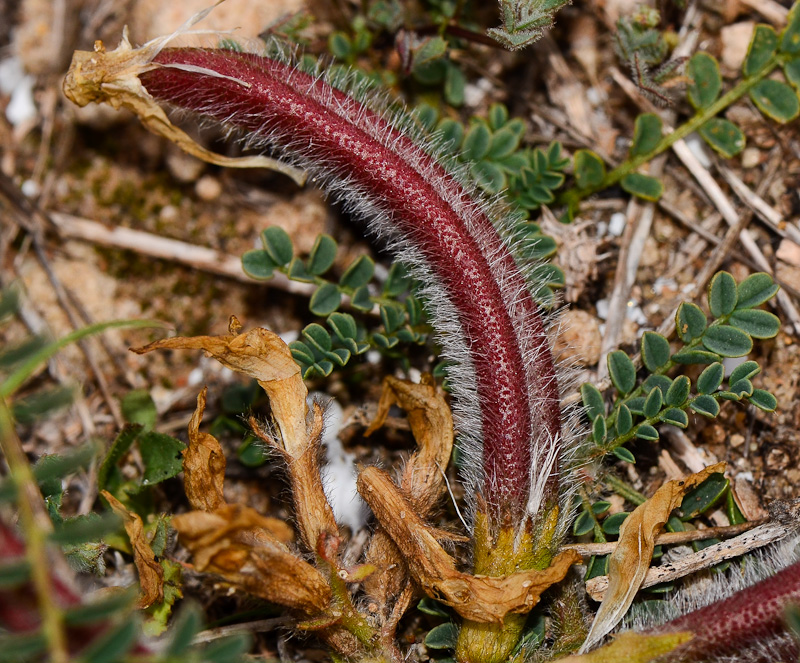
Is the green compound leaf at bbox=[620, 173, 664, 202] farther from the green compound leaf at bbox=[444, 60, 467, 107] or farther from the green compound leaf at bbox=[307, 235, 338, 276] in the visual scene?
the green compound leaf at bbox=[307, 235, 338, 276]

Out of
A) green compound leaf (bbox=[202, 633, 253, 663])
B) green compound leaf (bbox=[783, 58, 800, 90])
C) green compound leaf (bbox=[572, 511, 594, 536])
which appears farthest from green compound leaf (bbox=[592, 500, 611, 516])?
green compound leaf (bbox=[783, 58, 800, 90])

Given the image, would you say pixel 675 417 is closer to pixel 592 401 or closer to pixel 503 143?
pixel 592 401

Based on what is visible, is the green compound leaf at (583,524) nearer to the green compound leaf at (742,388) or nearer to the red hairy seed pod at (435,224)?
the red hairy seed pod at (435,224)

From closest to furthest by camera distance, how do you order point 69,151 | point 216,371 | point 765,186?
point 765,186 → point 216,371 → point 69,151

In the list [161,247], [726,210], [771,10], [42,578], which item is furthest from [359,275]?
[771,10]

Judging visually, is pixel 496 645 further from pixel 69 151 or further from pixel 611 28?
pixel 69 151

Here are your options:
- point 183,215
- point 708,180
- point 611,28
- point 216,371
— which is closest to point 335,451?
point 216,371
